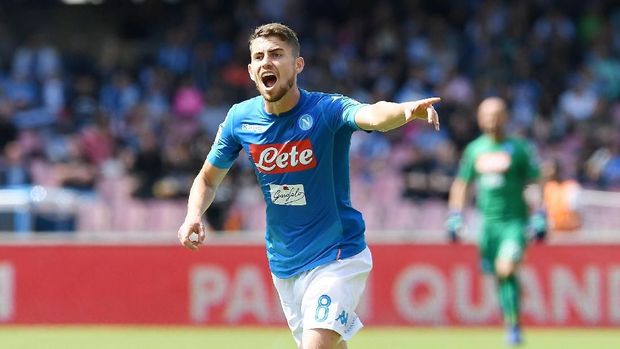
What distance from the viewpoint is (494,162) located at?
1340 centimetres

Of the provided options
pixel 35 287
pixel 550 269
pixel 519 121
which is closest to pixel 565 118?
pixel 519 121

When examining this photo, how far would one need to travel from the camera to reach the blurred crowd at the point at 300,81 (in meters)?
18.9

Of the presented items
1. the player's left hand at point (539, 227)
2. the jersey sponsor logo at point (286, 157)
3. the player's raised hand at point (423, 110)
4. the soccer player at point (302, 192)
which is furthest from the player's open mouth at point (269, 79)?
the player's left hand at point (539, 227)

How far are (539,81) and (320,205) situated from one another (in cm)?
1480

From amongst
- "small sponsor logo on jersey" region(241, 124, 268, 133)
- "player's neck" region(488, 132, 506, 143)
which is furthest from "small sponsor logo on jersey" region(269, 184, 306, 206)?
"player's neck" region(488, 132, 506, 143)

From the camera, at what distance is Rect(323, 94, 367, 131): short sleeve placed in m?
7.29

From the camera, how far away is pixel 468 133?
20250 mm

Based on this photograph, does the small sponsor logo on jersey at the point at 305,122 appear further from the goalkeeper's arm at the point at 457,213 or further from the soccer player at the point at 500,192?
the soccer player at the point at 500,192

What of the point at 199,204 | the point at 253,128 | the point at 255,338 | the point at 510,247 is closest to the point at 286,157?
the point at 253,128

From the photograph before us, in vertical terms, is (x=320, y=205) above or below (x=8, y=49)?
below

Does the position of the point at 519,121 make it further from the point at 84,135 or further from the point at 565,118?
the point at 84,135

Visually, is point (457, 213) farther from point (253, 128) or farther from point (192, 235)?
point (192, 235)

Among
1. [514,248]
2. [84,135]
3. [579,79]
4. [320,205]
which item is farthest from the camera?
[579,79]

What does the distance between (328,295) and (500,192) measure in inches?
248
